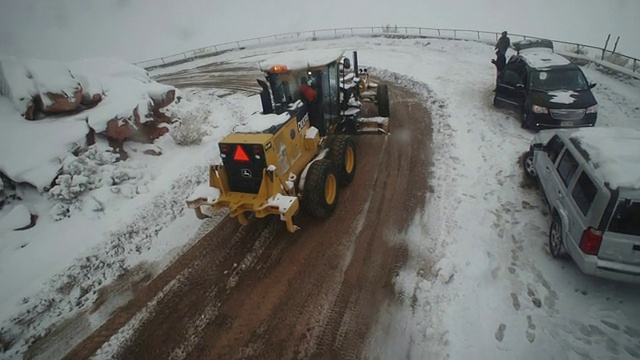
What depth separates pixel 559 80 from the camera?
9.03m

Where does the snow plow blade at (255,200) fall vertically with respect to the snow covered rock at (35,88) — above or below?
below

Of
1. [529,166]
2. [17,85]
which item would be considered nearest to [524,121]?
[529,166]

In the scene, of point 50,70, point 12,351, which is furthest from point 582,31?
point 12,351

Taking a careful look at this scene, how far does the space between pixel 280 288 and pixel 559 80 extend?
30.1 feet

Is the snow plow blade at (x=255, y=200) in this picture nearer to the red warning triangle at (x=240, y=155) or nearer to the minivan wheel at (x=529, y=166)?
the red warning triangle at (x=240, y=155)

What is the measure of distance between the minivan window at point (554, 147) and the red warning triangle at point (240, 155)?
211 inches

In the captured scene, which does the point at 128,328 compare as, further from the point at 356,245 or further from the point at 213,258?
the point at 356,245

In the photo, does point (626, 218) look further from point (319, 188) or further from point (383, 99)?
point (383, 99)

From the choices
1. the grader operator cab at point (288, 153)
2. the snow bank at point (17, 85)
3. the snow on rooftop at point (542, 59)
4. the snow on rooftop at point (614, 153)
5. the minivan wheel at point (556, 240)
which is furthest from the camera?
the snow on rooftop at point (542, 59)

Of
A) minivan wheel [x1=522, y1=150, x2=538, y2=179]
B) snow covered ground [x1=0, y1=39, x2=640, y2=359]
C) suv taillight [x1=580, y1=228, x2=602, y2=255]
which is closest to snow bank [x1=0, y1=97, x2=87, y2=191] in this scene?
snow covered ground [x1=0, y1=39, x2=640, y2=359]

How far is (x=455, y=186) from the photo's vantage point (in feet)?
24.0

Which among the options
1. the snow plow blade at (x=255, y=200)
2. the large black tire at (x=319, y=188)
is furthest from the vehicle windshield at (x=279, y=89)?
the snow plow blade at (x=255, y=200)

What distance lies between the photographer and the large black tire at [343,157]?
708cm

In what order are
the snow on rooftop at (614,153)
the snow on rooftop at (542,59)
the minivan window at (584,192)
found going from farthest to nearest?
the snow on rooftop at (542,59) < the minivan window at (584,192) < the snow on rooftop at (614,153)
